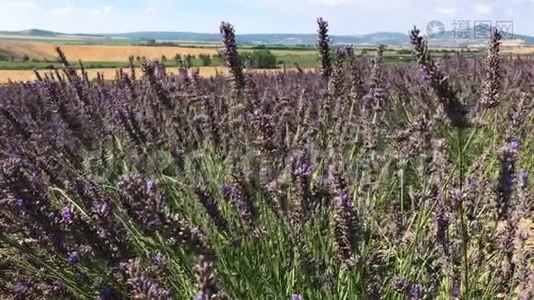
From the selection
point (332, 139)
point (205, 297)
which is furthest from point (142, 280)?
point (332, 139)

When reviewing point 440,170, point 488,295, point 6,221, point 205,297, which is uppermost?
point 205,297

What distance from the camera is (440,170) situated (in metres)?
2.71

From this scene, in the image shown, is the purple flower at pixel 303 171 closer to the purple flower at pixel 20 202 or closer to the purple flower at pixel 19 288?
the purple flower at pixel 20 202

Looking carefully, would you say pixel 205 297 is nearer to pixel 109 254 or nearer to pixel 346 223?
pixel 346 223

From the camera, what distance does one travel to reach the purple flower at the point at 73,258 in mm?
2242

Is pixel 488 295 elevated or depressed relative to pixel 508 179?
depressed

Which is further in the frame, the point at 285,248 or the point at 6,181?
the point at 285,248

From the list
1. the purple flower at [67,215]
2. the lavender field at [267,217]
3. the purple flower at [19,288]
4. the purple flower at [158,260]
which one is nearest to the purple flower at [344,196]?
the lavender field at [267,217]

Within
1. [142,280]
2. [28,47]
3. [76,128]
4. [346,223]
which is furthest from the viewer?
[28,47]

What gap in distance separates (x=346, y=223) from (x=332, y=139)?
2285mm

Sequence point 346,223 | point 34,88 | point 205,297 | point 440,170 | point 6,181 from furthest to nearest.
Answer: point 34,88 < point 440,170 < point 6,181 < point 346,223 < point 205,297

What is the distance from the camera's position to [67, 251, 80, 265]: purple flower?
224 cm

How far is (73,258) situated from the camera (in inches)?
90.0

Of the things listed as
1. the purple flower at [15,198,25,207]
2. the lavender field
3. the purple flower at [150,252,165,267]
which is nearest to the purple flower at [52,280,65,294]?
the lavender field
